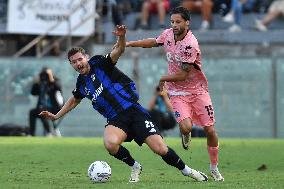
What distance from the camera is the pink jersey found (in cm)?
1396

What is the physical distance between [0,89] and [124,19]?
4.39 m

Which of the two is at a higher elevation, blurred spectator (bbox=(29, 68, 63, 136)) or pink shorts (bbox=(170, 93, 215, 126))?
pink shorts (bbox=(170, 93, 215, 126))

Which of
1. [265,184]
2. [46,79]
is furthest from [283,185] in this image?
[46,79]

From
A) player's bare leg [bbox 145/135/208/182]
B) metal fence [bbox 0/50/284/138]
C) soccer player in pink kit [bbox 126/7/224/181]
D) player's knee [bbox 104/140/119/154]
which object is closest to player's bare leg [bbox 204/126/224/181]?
→ soccer player in pink kit [bbox 126/7/224/181]

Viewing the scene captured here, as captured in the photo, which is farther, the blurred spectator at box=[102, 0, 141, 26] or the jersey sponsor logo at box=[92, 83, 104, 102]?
the blurred spectator at box=[102, 0, 141, 26]

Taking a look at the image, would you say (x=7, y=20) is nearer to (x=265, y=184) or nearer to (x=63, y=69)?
(x=63, y=69)

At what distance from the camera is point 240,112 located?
3008 centimetres

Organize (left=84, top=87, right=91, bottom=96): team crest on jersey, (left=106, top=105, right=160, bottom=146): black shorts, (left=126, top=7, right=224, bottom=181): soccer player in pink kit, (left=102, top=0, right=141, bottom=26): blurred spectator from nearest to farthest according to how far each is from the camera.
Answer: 1. (left=106, top=105, right=160, bottom=146): black shorts
2. (left=84, top=87, right=91, bottom=96): team crest on jersey
3. (left=126, top=7, right=224, bottom=181): soccer player in pink kit
4. (left=102, top=0, right=141, bottom=26): blurred spectator

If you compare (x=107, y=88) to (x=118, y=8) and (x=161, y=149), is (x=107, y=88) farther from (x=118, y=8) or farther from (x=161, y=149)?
(x=118, y=8)

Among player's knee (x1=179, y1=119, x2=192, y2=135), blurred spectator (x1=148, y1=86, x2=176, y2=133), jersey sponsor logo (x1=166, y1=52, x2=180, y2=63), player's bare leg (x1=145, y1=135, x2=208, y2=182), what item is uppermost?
jersey sponsor logo (x1=166, y1=52, x2=180, y2=63)

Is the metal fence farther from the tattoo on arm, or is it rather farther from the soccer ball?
the soccer ball

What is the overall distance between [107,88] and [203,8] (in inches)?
673

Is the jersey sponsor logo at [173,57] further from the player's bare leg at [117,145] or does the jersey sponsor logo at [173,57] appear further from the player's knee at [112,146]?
the player's knee at [112,146]

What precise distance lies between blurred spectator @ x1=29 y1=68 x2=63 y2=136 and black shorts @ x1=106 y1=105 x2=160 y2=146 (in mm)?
14646
